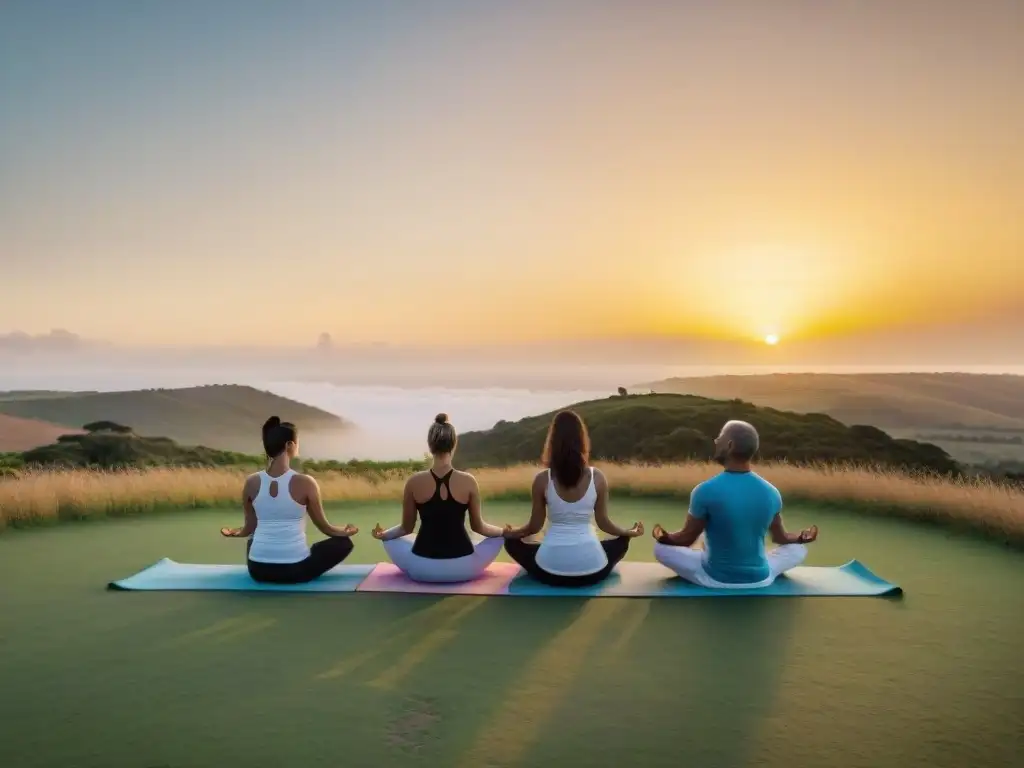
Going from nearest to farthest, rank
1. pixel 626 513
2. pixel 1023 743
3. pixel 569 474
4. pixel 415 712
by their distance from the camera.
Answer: pixel 1023 743 → pixel 415 712 → pixel 569 474 → pixel 626 513

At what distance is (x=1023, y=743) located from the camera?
497cm

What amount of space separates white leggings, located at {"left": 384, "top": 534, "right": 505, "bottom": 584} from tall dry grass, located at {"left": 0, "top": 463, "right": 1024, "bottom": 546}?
6.47 metres

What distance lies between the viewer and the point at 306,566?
825 cm

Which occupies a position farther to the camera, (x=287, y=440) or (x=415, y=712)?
(x=287, y=440)

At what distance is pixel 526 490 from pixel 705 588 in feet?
24.5

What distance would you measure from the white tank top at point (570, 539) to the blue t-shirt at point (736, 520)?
894 mm

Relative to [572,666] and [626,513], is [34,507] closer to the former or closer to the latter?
[626,513]

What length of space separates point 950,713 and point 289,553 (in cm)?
539

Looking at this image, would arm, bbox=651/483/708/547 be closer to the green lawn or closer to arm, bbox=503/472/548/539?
the green lawn

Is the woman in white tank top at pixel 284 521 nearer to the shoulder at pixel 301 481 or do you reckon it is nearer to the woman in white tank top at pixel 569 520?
the shoulder at pixel 301 481

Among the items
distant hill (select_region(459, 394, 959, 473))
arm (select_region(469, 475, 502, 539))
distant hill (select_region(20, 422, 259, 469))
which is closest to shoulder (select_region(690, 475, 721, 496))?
arm (select_region(469, 475, 502, 539))

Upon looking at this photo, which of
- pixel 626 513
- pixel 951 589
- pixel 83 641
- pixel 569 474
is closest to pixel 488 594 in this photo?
pixel 569 474

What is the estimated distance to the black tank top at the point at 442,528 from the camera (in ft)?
26.1

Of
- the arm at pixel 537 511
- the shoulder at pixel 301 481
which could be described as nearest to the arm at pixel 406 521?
the shoulder at pixel 301 481
